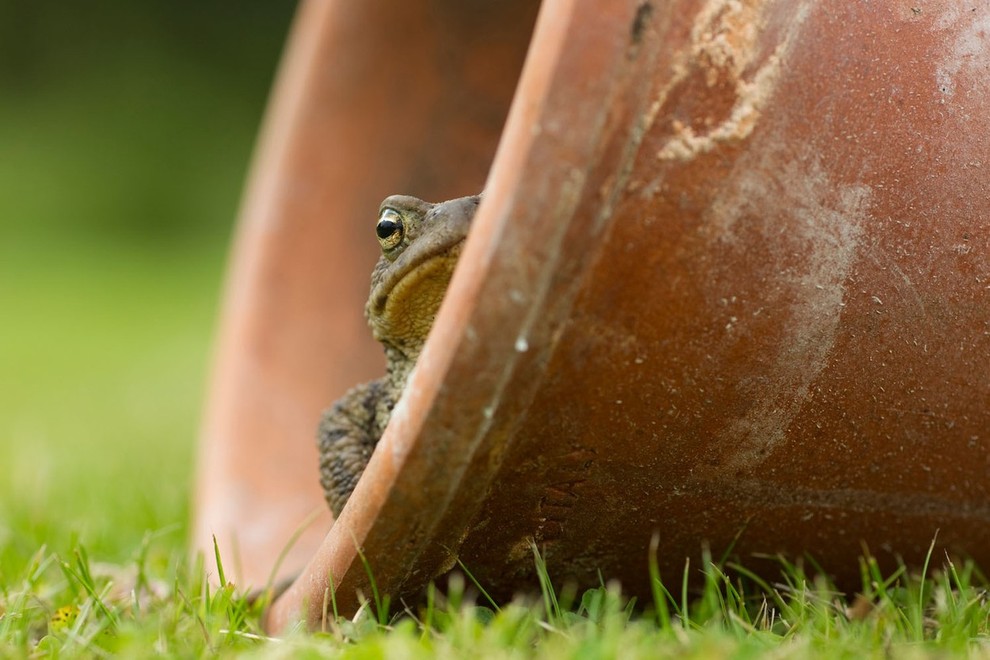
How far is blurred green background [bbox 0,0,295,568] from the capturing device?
2596 mm

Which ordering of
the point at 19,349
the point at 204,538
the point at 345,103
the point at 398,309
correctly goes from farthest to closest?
the point at 19,349
the point at 345,103
the point at 204,538
the point at 398,309

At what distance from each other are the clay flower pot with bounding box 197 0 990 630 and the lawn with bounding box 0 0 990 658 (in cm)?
8

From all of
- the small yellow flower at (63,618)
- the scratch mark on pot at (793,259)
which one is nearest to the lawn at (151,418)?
the small yellow flower at (63,618)

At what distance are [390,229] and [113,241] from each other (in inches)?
355

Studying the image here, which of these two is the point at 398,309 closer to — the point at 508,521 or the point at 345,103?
A: the point at 508,521

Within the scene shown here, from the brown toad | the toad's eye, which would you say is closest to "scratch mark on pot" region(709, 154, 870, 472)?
the brown toad

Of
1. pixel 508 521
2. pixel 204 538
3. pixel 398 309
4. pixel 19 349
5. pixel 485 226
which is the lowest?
pixel 19 349

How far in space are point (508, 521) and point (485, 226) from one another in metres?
0.38

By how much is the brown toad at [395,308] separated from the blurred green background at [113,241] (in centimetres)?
43

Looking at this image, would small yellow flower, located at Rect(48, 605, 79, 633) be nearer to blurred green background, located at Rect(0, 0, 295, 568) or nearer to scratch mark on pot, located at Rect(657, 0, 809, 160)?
blurred green background, located at Rect(0, 0, 295, 568)

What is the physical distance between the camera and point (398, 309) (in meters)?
1.62

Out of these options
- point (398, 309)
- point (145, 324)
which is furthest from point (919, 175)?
point (145, 324)

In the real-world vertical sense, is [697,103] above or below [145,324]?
above

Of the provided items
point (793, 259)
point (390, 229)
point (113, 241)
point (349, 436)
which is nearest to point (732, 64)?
point (793, 259)
